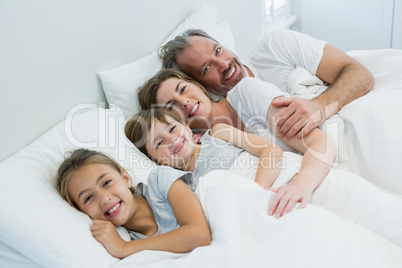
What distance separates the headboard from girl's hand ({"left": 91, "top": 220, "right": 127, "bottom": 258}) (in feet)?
1.20

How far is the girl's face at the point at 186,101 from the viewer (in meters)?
1.42

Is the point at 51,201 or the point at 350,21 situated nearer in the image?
the point at 51,201

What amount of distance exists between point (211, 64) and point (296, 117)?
55 centimetres

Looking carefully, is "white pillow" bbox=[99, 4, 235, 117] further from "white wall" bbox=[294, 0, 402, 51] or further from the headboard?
"white wall" bbox=[294, 0, 402, 51]

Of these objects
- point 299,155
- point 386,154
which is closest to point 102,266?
point 299,155

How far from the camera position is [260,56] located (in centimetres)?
177

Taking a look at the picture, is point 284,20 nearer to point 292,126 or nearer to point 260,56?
point 260,56

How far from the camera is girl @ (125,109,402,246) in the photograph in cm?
95

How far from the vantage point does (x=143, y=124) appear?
1310 millimetres

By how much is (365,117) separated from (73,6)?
3.30 ft

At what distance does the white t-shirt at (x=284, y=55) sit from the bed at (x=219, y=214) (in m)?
0.38

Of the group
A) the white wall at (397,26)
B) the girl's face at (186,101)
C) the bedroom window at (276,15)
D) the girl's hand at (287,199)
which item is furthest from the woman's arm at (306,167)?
the white wall at (397,26)

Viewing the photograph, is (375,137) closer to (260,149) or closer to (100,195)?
(260,149)

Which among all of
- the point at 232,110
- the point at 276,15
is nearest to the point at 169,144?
the point at 232,110
